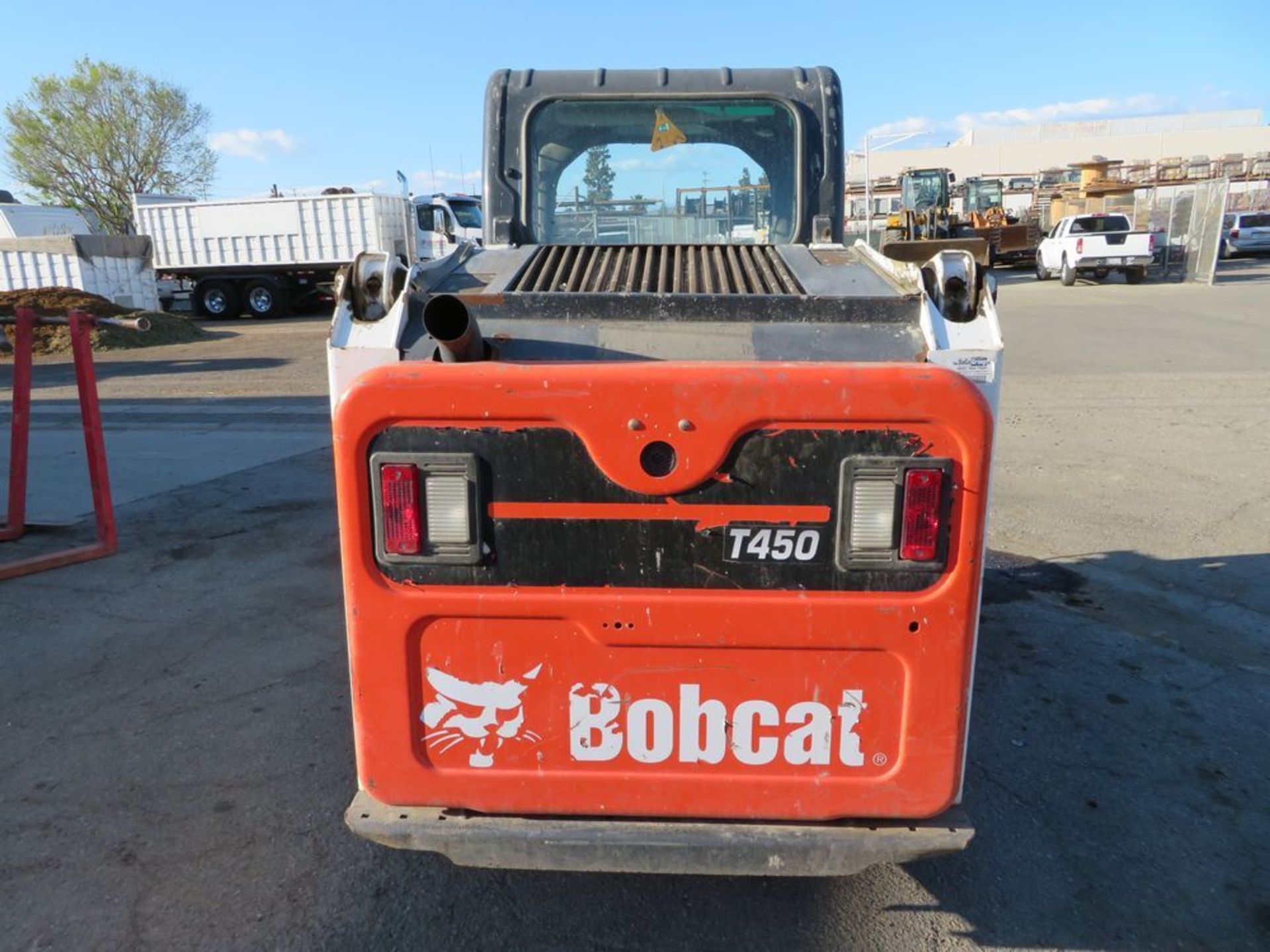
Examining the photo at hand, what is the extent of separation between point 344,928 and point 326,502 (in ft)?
15.6

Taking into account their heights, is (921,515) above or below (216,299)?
above

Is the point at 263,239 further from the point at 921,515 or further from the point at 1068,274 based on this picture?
the point at 921,515

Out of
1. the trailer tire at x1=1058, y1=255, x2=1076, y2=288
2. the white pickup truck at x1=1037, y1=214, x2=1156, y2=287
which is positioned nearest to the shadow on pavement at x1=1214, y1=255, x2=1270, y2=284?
the white pickup truck at x1=1037, y1=214, x2=1156, y2=287

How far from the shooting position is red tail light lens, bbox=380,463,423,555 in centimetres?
206

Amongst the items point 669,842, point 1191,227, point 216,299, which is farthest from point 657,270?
point 1191,227

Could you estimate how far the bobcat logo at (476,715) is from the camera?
2.18 metres

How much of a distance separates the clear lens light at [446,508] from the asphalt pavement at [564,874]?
122 centimetres

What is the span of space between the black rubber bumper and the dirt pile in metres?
18.6

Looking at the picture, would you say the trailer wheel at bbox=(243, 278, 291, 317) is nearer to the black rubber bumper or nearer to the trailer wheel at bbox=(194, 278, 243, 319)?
the trailer wheel at bbox=(194, 278, 243, 319)

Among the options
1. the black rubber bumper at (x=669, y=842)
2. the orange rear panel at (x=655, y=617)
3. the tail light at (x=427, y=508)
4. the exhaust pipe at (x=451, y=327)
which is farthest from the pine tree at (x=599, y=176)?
the black rubber bumper at (x=669, y=842)

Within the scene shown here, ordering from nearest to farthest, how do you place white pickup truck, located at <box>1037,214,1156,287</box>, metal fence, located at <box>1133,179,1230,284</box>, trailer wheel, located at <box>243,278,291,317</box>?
metal fence, located at <box>1133,179,1230,284</box> → trailer wheel, located at <box>243,278,291,317</box> → white pickup truck, located at <box>1037,214,1156,287</box>

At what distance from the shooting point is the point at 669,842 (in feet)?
7.17

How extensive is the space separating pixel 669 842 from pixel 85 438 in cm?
516

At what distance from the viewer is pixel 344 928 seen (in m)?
2.58
